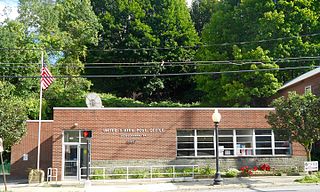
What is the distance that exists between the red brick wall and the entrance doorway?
452cm

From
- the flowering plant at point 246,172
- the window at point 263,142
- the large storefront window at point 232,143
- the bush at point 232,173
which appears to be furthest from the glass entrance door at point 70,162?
the window at point 263,142

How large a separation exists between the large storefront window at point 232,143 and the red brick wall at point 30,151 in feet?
34.4

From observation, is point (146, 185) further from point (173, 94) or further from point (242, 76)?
point (173, 94)

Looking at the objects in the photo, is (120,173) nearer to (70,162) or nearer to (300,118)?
(70,162)

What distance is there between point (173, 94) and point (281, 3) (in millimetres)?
18225

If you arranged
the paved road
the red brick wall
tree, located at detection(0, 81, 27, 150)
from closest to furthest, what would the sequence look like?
the paved road
tree, located at detection(0, 81, 27, 150)
the red brick wall

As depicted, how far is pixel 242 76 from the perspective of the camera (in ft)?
118

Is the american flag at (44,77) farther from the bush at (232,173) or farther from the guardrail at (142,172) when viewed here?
the bush at (232,173)

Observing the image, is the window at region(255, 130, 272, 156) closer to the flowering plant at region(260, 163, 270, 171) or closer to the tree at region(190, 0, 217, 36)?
the flowering plant at region(260, 163, 270, 171)

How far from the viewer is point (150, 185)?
21938mm

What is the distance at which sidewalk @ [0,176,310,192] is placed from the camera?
20312 mm

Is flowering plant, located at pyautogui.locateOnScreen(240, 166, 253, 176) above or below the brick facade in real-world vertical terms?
below

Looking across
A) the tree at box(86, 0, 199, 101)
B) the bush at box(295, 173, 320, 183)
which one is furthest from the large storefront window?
the tree at box(86, 0, 199, 101)

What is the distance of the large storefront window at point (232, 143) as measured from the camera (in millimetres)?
26734
